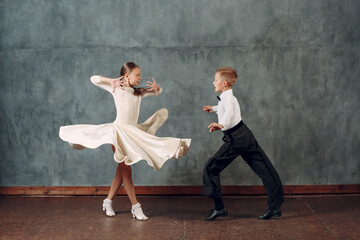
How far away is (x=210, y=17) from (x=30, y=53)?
2051 mm

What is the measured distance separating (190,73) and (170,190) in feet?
4.40

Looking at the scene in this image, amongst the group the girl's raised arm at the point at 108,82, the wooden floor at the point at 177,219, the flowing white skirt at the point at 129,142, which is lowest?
the wooden floor at the point at 177,219

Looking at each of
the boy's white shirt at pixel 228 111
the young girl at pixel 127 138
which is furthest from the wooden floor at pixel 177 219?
the boy's white shirt at pixel 228 111

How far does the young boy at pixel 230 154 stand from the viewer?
441cm

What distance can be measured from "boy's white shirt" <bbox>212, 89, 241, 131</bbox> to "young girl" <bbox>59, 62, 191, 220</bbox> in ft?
1.33

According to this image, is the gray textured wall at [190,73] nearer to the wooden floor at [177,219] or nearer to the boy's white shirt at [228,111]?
the wooden floor at [177,219]

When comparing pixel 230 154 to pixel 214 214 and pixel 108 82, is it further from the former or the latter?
pixel 108 82

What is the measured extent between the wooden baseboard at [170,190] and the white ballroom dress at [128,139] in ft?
3.25

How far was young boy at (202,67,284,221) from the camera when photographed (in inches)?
174

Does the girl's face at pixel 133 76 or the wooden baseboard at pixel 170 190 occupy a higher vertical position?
the girl's face at pixel 133 76

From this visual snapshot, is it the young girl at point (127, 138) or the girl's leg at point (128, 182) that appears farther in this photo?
the girl's leg at point (128, 182)

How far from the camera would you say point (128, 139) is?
440cm

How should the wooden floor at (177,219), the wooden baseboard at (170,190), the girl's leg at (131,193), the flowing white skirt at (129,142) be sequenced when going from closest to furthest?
the wooden floor at (177,219)
the flowing white skirt at (129,142)
the girl's leg at (131,193)
the wooden baseboard at (170,190)

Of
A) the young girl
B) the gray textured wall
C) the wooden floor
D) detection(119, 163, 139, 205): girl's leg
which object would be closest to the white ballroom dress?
the young girl
